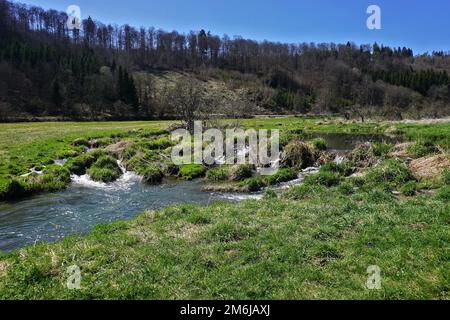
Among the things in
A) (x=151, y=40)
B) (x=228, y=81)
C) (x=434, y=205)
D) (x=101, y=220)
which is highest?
(x=151, y=40)

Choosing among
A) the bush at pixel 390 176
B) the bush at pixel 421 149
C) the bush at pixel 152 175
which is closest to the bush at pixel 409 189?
the bush at pixel 390 176

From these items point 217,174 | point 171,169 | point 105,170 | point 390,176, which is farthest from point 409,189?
point 105,170

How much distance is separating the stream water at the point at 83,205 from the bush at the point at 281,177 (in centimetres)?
58

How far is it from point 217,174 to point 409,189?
11.5m

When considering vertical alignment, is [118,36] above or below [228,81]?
above

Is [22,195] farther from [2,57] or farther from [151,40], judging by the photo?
[151,40]

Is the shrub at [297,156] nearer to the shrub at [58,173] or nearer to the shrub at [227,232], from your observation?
the shrub at [58,173]

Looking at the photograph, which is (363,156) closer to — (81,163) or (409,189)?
(409,189)

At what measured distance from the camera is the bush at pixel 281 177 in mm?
21938

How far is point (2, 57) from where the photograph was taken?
98.4 m

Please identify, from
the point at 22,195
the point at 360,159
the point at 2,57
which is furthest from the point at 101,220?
the point at 2,57

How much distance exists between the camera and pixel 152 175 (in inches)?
942

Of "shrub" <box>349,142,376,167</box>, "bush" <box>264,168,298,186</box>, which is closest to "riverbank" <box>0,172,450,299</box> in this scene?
"bush" <box>264,168,298,186</box>
